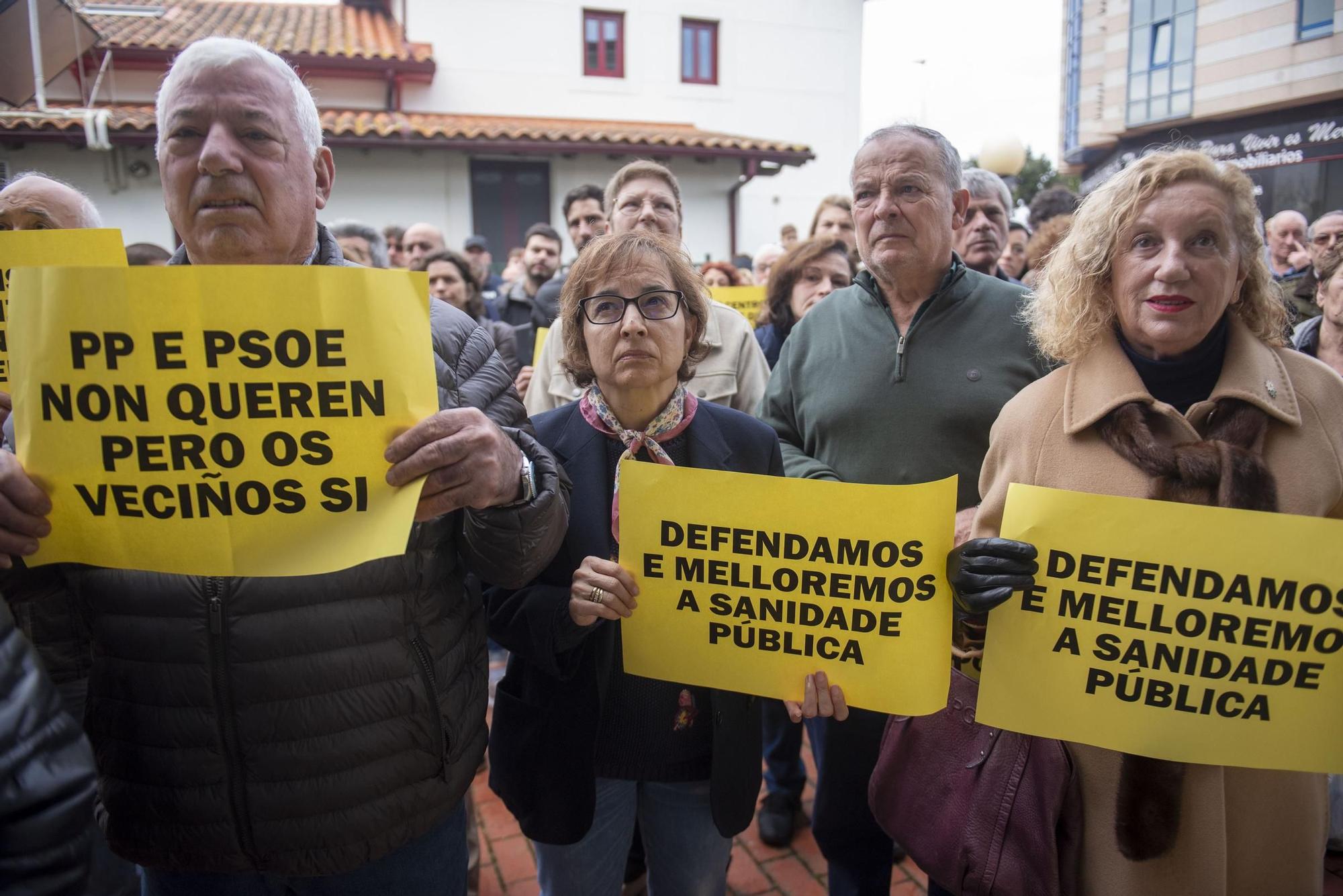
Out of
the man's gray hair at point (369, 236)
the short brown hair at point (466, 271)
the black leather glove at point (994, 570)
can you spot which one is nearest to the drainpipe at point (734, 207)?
the short brown hair at point (466, 271)

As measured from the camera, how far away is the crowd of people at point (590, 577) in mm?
1358

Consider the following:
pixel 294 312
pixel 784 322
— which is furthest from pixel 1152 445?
pixel 784 322

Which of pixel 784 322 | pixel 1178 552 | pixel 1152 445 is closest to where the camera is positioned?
pixel 1178 552

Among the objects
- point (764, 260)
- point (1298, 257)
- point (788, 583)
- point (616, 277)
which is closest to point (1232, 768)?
point (788, 583)

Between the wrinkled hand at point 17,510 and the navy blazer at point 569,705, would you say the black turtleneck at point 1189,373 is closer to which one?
the navy blazer at point 569,705

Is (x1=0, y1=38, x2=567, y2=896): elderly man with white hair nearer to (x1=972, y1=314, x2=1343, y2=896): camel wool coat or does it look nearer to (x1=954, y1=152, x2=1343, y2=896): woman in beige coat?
(x1=954, y1=152, x2=1343, y2=896): woman in beige coat

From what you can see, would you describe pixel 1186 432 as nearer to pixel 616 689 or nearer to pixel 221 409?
pixel 616 689

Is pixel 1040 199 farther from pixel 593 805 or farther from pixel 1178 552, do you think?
pixel 593 805

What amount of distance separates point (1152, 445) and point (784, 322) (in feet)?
7.85

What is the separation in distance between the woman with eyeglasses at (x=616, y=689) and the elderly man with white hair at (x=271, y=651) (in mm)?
349

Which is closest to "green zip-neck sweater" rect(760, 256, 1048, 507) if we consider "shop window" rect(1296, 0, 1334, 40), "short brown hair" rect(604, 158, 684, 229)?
"short brown hair" rect(604, 158, 684, 229)

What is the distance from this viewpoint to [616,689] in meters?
1.92

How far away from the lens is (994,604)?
5.08 feet

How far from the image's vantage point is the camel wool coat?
157 cm
